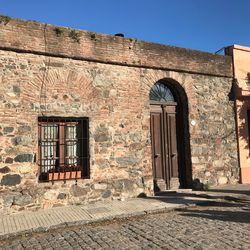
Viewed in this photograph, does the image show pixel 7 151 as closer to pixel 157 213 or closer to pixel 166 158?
pixel 157 213

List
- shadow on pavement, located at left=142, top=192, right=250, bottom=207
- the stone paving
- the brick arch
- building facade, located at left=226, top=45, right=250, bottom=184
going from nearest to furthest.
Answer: the stone paving, shadow on pavement, located at left=142, top=192, right=250, bottom=207, the brick arch, building facade, located at left=226, top=45, right=250, bottom=184

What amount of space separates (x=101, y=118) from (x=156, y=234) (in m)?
3.77

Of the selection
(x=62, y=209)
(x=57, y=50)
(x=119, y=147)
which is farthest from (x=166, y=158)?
(x=57, y=50)

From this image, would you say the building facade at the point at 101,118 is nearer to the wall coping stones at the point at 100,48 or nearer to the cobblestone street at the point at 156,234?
the wall coping stones at the point at 100,48

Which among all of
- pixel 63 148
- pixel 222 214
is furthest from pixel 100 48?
pixel 222 214

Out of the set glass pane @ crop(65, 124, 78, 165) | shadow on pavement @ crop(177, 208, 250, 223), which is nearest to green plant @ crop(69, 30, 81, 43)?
glass pane @ crop(65, 124, 78, 165)

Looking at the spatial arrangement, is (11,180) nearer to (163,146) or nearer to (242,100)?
(163,146)

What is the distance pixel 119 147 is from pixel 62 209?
7.34ft

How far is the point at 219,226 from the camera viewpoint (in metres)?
6.18

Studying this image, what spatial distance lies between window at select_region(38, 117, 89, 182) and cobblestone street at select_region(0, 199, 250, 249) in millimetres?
1988

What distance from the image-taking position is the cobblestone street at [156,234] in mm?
5184

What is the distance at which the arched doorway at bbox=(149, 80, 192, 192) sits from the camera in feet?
32.6

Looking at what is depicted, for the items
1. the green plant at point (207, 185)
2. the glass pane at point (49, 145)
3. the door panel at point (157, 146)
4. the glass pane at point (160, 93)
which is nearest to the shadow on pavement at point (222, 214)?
the door panel at point (157, 146)

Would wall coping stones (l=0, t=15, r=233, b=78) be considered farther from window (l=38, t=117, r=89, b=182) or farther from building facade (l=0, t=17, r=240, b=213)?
window (l=38, t=117, r=89, b=182)
